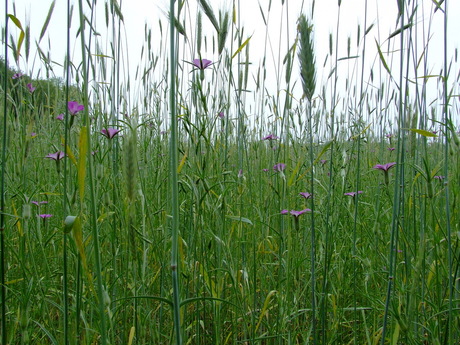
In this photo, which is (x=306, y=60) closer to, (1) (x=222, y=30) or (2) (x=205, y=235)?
(1) (x=222, y=30)

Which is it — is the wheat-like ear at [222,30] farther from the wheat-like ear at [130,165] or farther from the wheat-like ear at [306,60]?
the wheat-like ear at [130,165]

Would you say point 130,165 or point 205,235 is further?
point 205,235

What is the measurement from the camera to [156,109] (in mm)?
1920

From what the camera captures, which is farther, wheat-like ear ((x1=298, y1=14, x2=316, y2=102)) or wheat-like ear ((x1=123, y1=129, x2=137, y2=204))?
wheat-like ear ((x1=298, y1=14, x2=316, y2=102))

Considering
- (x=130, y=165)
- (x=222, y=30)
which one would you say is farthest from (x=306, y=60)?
(x=130, y=165)

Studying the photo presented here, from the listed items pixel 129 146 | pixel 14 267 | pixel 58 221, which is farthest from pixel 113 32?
pixel 14 267

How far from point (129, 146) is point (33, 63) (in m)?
1.36

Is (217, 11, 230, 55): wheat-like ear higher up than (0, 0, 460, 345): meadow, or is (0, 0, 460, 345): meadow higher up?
(217, 11, 230, 55): wheat-like ear

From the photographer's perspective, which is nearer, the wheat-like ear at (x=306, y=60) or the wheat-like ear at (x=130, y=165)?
the wheat-like ear at (x=130, y=165)

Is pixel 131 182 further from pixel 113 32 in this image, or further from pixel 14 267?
pixel 14 267

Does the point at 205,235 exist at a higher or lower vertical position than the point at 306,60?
lower

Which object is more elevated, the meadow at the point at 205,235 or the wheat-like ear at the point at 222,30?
the wheat-like ear at the point at 222,30

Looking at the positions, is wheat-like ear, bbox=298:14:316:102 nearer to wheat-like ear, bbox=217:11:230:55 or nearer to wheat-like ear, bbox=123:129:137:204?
wheat-like ear, bbox=217:11:230:55

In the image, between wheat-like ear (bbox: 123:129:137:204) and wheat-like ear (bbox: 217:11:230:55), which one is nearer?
wheat-like ear (bbox: 123:129:137:204)
